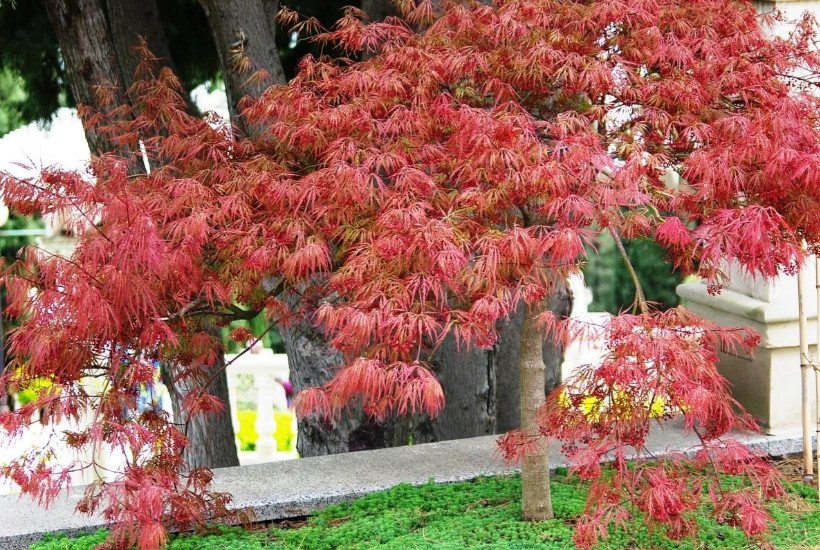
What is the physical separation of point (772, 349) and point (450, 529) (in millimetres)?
1964

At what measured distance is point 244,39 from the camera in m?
4.84

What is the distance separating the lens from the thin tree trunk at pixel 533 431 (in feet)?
12.6

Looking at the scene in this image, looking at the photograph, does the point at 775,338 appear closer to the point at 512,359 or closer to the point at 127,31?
the point at 512,359

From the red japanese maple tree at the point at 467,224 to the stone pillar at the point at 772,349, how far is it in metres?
1.18

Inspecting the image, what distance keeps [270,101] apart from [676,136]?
5.00 feet

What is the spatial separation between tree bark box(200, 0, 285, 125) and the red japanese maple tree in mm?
971

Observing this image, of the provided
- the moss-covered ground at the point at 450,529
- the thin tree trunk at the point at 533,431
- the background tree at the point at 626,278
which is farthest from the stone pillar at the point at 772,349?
the background tree at the point at 626,278

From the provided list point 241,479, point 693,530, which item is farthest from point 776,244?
point 241,479

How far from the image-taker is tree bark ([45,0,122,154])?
4957 millimetres

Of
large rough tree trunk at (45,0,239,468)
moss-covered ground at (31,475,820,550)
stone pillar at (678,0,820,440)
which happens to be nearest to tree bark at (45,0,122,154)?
large rough tree trunk at (45,0,239,468)

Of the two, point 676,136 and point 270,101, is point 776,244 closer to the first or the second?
point 676,136

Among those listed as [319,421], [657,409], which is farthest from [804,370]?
[319,421]

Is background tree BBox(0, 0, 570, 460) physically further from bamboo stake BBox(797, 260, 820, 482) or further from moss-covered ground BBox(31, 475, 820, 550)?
bamboo stake BBox(797, 260, 820, 482)

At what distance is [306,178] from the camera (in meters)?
3.45
